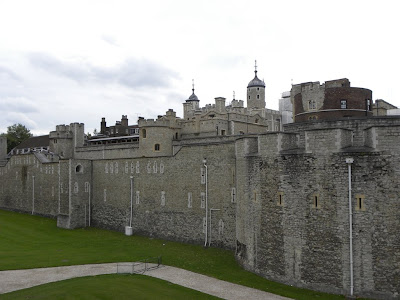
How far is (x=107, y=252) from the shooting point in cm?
3102

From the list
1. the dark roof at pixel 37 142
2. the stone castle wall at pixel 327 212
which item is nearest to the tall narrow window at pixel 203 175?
the stone castle wall at pixel 327 212

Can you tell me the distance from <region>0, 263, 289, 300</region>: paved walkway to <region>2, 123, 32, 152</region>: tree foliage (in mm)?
79606

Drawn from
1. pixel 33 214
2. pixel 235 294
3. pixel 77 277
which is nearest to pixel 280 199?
pixel 235 294

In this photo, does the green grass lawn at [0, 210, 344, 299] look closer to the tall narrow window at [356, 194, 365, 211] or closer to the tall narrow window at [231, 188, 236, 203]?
the tall narrow window at [231, 188, 236, 203]

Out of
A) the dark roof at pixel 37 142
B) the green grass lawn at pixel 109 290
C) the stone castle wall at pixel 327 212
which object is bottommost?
the green grass lawn at pixel 109 290

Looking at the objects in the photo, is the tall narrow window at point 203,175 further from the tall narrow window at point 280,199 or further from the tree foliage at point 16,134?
the tree foliage at point 16,134

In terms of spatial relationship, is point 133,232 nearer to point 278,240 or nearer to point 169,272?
point 169,272

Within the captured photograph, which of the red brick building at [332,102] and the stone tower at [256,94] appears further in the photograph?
the stone tower at [256,94]

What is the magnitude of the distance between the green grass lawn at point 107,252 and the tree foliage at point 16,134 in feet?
197

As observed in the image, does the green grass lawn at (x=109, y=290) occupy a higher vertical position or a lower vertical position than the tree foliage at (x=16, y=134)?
lower

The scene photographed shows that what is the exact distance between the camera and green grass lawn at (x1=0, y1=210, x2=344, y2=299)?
23.0 m

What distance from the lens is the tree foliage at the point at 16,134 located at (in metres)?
96.6

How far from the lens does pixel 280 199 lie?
21750 mm

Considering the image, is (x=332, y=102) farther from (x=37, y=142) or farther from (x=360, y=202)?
(x=37, y=142)
